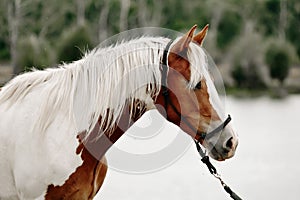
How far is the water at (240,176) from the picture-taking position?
9.34 meters

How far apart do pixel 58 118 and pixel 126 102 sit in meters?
0.38

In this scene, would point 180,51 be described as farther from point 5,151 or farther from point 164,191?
point 164,191

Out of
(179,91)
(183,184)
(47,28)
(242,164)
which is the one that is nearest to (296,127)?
(242,164)

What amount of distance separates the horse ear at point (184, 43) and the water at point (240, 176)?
5.96 metres

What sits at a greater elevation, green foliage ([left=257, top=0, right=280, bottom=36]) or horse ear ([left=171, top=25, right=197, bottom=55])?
horse ear ([left=171, top=25, right=197, bottom=55])

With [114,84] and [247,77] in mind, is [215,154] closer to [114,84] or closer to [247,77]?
[114,84]

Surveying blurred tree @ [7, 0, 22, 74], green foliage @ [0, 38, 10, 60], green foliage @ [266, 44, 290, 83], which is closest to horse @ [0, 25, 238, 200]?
blurred tree @ [7, 0, 22, 74]

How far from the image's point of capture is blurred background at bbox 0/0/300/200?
10.3m

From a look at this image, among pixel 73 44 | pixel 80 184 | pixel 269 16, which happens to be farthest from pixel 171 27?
pixel 80 184

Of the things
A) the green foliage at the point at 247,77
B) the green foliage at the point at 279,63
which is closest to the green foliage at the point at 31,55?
the green foliage at the point at 247,77

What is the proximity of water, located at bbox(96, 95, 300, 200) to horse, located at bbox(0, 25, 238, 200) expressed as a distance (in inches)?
227

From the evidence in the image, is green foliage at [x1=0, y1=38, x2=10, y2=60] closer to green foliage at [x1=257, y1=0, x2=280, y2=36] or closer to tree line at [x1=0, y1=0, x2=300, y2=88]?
tree line at [x1=0, y1=0, x2=300, y2=88]

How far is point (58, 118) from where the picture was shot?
3.21m

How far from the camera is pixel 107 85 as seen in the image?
10.5 feet
